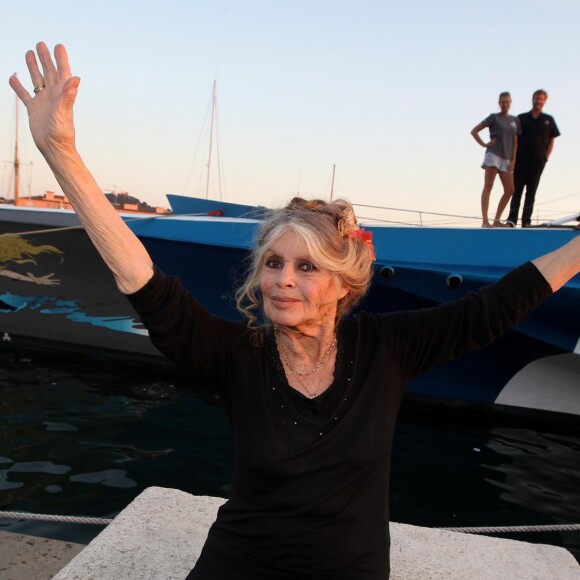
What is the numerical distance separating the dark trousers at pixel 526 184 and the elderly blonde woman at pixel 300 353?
5247 millimetres

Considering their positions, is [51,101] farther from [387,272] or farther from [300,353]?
[387,272]

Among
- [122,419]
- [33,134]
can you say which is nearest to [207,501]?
[33,134]

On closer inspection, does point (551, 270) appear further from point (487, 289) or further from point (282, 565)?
point (282, 565)

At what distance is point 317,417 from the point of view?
1619 mm

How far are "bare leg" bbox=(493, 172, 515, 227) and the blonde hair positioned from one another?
5.22 m

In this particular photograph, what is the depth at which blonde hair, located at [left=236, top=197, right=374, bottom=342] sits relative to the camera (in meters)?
1.70

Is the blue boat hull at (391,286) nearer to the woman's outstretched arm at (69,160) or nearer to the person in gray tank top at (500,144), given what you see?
the person in gray tank top at (500,144)

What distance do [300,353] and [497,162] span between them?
549 cm

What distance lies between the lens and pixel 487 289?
5.82ft

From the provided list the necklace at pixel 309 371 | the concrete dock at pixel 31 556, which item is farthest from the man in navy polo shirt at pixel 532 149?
the concrete dock at pixel 31 556

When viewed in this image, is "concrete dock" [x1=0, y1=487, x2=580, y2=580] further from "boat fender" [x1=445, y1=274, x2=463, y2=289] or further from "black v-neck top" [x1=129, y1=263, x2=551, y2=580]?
"boat fender" [x1=445, y1=274, x2=463, y2=289]

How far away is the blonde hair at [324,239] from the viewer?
1.70 meters

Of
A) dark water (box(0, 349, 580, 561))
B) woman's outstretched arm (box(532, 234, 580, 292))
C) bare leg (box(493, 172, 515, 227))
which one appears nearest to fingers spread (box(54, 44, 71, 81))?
woman's outstretched arm (box(532, 234, 580, 292))

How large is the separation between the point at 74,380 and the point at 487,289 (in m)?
6.14
